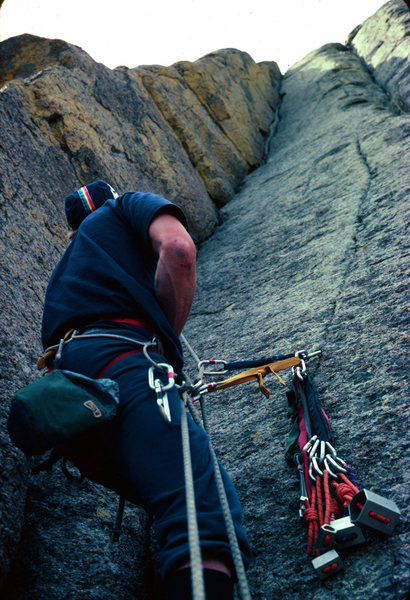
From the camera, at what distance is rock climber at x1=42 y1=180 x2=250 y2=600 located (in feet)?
4.14

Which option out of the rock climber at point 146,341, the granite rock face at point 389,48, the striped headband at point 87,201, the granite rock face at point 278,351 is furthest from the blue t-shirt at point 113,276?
the granite rock face at point 389,48

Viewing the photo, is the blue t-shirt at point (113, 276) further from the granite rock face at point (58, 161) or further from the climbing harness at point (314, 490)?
the granite rock face at point (58, 161)

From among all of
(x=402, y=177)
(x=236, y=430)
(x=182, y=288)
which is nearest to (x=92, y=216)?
(x=182, y=288)

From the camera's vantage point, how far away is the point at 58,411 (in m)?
1.45

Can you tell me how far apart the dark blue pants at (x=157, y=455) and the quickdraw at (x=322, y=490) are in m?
0.24

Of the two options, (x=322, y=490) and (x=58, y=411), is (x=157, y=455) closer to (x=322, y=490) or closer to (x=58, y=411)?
(x=58, y=411)

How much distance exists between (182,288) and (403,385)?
4.02 feet

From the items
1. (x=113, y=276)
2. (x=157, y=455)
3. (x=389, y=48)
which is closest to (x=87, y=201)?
(x=113, y=276)

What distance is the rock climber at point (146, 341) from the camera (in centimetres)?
126

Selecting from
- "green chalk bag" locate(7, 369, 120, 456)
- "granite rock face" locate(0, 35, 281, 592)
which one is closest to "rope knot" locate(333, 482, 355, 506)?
"green chalk bag" locate(7, 369, 120, 456)

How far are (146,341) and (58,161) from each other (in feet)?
13.0

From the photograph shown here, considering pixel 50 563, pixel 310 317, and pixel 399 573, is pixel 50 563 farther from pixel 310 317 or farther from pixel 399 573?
pixel 310 317

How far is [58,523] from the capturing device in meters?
2.16

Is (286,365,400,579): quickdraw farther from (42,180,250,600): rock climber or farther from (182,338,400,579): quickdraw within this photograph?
(42,180,250,600): rock climber
